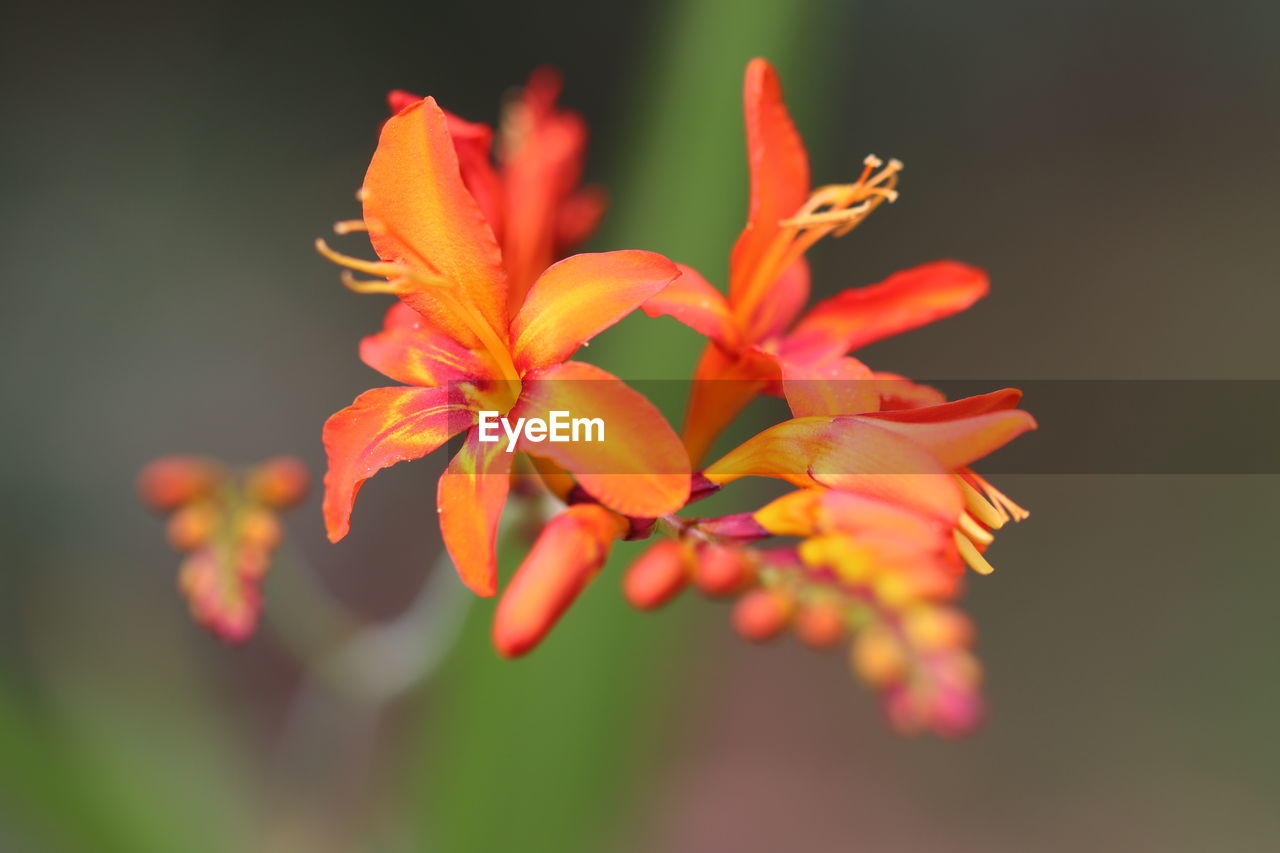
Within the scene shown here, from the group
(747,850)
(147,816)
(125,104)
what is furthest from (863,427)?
(125,104)

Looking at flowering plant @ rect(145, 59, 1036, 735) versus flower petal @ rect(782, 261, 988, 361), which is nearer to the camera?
flowering plant @ rect(145, 59, 1036, 735)

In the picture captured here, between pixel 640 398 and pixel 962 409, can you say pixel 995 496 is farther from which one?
pixel 640 398

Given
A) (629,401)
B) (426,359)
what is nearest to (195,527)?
(426,359)

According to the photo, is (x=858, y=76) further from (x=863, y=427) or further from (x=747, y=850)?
(x=863, y=427)

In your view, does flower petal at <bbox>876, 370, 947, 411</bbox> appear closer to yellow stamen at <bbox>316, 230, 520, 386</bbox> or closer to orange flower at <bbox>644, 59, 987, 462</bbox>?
orange flower at <bbox>644, 59, 987, 462</bbox>

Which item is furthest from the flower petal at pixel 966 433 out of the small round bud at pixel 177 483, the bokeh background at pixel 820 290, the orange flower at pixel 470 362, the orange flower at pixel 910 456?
the bokeh background at pixel 820 290

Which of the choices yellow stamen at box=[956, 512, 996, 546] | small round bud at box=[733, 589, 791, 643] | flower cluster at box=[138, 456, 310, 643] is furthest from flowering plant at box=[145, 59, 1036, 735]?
flower cluster at box=[138, 456, 310, 643]
